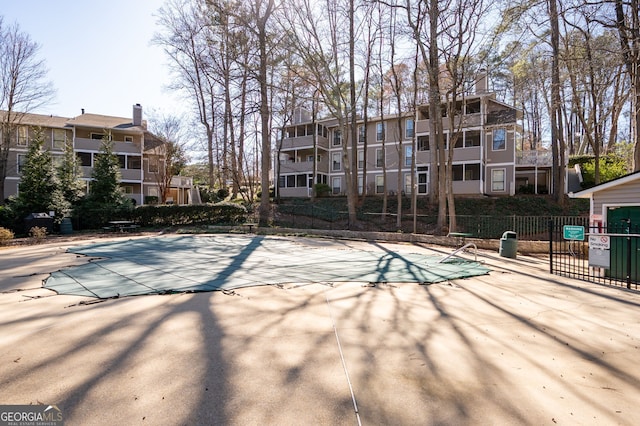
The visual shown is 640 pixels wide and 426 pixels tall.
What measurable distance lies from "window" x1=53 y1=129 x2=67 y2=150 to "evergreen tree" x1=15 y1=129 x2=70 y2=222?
13634mm

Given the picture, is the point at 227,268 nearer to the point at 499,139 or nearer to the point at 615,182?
the point at 615,182

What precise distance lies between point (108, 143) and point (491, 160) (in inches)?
1062

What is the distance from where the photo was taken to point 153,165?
110 feet

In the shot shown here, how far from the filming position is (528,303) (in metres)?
5.87

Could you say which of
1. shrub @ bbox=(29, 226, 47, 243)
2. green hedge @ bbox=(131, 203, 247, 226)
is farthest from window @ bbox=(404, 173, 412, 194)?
shrub @ bbox=(29, 226, 47, 243)

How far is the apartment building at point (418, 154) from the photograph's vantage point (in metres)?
24.7

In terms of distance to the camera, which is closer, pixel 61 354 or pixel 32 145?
pixel 61 354

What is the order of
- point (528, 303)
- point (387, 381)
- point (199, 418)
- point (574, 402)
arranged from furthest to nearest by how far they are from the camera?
point (528, 303)
point (387, 381)
point (574, 402)
point (199, 418)

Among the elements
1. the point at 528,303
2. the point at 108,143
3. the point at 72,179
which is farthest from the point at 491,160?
the point at 72,179

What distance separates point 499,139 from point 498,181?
126 inches

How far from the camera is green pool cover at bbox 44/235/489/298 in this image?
6.33m

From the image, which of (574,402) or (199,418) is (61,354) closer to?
(199,418)

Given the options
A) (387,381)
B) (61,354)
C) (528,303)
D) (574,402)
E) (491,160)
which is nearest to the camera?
(574,402)

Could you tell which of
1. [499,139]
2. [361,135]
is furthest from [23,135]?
[499,139]
